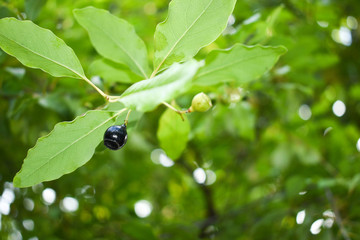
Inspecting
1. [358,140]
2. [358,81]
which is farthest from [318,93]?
[358,140]

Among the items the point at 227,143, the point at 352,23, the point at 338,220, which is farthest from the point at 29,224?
the point at 352,23

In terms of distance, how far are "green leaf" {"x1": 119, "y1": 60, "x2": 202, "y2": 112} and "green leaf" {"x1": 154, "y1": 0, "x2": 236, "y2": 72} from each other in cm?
16

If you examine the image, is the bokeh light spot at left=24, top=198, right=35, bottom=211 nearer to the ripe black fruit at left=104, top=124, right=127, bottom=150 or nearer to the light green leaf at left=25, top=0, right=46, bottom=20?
the light green leaf at left=25, top=0, right=46, bottom=20

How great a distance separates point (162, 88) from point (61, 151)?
1.09 feet

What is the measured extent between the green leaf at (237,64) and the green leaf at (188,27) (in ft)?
0.20

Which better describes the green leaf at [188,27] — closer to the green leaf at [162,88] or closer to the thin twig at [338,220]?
the green leaf at [162,88]

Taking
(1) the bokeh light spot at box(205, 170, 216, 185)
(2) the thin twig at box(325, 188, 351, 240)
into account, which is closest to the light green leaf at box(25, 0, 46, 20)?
(2) the thin twig at box(325, 188, 351, 240)

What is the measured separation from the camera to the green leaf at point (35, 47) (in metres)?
0.72

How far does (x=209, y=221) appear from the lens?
2172mm

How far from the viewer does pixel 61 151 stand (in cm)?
74

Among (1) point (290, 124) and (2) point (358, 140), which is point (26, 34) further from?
(2) point (358, 140)

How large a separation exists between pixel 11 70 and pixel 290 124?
1.47m

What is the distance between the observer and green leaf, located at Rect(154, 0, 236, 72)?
708 mm

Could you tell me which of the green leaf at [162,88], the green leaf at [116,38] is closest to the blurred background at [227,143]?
the green leaf at [116,38]
